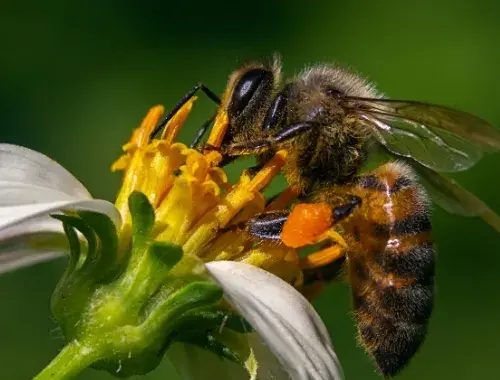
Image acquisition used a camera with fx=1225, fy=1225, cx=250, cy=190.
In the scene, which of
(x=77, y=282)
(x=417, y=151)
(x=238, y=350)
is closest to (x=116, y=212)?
(x=77, y=282)

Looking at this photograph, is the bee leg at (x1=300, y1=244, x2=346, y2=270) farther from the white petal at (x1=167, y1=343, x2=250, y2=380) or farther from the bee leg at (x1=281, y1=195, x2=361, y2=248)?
the white petal at (x1=167, y1=343, x2=250, y2=380)

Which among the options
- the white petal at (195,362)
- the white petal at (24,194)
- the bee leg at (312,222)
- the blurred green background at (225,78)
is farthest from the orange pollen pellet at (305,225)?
the blurred green background at (225,78)

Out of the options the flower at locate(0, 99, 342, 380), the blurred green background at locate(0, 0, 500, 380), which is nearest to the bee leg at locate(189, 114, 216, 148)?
the flower at locate(0, 99, 342, 380)

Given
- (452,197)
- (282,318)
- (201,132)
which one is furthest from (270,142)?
(452,197)

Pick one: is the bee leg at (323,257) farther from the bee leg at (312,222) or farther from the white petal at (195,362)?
the white petal at (195,362)

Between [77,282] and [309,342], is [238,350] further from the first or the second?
[77,282]
